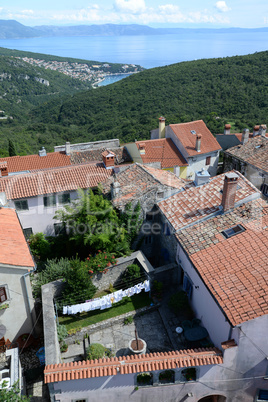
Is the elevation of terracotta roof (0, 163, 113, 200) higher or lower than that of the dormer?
lower

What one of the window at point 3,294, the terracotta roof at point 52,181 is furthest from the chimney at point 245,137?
the window at point 3,294

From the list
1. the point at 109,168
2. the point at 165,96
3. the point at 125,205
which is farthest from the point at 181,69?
the point at 125,205

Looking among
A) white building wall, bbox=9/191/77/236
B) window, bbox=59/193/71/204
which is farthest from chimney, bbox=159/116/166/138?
window, bbox=59/193/71/204

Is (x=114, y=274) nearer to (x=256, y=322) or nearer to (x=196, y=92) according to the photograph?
(x=256, y=322)

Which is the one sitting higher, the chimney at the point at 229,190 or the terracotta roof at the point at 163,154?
the chimney at the point at 229,190

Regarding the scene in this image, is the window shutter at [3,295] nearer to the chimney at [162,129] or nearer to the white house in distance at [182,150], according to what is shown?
the white house in distance at [182,150]

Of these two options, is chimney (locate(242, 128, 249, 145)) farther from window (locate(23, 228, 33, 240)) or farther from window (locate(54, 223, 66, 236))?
window (locate(23, 228, 33, 240))

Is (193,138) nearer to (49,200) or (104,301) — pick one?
(49,200)
